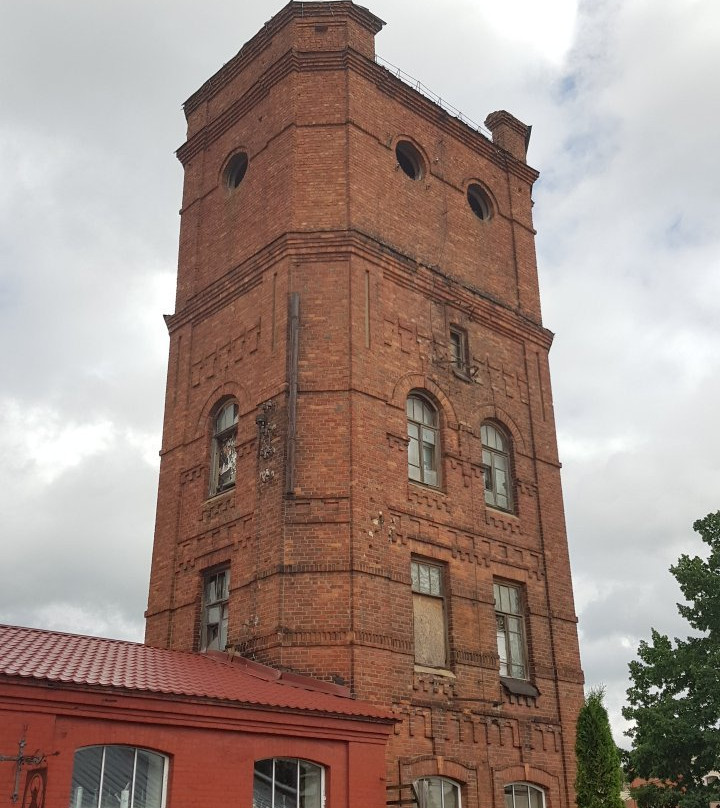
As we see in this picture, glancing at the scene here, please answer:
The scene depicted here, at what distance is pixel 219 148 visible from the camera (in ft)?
71.8

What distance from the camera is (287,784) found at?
12.5 meters

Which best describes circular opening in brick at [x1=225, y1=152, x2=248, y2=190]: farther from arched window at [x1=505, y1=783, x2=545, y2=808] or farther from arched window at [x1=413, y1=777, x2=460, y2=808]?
arched window at [x1=505, y1=783, x2=545, y2=808]

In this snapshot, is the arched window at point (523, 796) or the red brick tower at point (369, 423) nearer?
the red brick tower at point (369, 423)

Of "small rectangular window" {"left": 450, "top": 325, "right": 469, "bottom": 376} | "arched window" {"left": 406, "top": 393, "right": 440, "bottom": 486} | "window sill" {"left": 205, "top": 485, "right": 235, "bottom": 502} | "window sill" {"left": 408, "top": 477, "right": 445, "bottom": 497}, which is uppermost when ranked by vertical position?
"small rectangular window" {"left": 450, "top": 325, "right": 469, "bottom": 376}

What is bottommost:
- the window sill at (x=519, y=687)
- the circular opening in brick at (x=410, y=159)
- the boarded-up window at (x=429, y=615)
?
the window sill at (x=519, y=687)

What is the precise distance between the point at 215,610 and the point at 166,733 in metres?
5.56

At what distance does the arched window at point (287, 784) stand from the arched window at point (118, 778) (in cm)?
139

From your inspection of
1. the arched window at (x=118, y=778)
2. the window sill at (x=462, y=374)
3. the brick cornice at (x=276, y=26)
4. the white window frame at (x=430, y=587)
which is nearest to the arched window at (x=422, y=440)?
Result: the window sill at (x=462, y=374)

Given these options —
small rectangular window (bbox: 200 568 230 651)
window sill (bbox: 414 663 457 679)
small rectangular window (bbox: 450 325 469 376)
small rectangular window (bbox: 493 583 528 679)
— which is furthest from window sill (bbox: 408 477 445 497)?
small rectangular window (bbox: 200 568 230 651)

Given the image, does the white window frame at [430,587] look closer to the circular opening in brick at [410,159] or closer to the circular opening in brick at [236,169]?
the circular opening in brick at [410,159]

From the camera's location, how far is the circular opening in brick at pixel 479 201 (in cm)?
2200

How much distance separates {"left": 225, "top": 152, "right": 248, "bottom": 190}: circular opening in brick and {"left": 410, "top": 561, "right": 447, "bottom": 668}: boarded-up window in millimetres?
9956

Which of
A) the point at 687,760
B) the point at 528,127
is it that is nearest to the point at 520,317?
the point at 528,127

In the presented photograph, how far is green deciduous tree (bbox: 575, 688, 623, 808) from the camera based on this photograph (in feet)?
47.9
